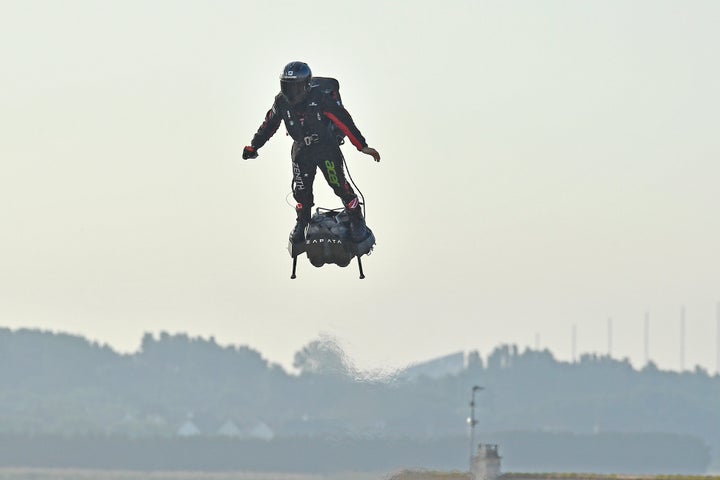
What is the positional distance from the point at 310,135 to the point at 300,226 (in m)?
3.32

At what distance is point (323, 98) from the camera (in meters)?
57.8

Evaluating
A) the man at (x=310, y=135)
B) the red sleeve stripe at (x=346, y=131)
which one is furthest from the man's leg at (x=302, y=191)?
the red sleeve stripe at (x=346, y=131)

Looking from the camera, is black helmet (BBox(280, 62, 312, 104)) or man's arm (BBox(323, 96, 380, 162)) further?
man's arm (BBox(323, 96, 380, 162))

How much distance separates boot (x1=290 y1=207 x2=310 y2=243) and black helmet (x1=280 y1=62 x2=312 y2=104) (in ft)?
12.9

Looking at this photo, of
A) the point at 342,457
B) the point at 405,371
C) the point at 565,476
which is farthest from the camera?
the point at 565,476

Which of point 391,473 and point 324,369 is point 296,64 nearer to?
point 324,369

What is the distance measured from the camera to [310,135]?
191 feet

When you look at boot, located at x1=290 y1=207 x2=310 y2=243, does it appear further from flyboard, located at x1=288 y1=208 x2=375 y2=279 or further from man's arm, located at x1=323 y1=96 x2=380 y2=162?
man's arm, located at x1=323 y1=96 x2=380 y2=162

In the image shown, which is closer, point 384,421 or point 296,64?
point 296,64

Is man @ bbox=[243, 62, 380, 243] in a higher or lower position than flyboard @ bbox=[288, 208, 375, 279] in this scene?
higher

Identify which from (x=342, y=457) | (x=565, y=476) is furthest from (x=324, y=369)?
(x=565, y=476)

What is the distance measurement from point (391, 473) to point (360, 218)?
61.7 meters

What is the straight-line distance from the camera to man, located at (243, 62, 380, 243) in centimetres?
5772

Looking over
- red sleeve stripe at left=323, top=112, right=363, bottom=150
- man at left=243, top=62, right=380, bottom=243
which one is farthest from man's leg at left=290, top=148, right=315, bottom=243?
red sleeve stripe at left=323, top=112, right=363, bottom=150
